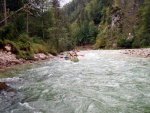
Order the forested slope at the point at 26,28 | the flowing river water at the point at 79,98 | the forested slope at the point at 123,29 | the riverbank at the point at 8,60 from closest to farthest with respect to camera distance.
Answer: the flowing river water at the point at 79,98
the riverbank at the point at 8,60
the forested slope at the point at 26,28
the forested slope at the point at 123,29

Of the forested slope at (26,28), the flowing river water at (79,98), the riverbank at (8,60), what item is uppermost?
the forested slope at (26,28)

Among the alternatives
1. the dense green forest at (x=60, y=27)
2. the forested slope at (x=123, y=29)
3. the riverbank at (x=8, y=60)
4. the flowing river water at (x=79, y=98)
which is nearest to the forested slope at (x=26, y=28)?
the dense green forest at (x=60, y=27)

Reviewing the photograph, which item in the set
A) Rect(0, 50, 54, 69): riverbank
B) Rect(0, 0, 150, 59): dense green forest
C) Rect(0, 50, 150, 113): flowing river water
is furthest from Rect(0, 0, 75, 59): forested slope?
Rect(0, 50, 150, 113): flowing river water

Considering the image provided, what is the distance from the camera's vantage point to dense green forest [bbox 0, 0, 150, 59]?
17.8m

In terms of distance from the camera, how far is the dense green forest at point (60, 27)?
1785cm

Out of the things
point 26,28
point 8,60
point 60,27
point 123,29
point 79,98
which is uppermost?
point 123,29

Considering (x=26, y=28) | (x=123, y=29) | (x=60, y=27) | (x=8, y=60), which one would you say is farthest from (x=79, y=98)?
(x=123, y=29)

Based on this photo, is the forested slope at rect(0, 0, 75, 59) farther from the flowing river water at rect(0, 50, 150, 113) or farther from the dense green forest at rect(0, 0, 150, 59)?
the flowing river water at rect(0, 50, 150, 113)

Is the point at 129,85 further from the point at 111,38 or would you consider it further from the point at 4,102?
the point at 111,38

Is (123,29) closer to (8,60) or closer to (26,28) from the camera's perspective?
(26,28)

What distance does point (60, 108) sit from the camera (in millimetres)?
5551

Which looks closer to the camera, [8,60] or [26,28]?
[8,60]

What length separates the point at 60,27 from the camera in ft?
119

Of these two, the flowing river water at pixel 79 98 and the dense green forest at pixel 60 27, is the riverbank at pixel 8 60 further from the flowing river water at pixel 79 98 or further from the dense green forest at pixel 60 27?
the flowing river water at pixel 79 98
